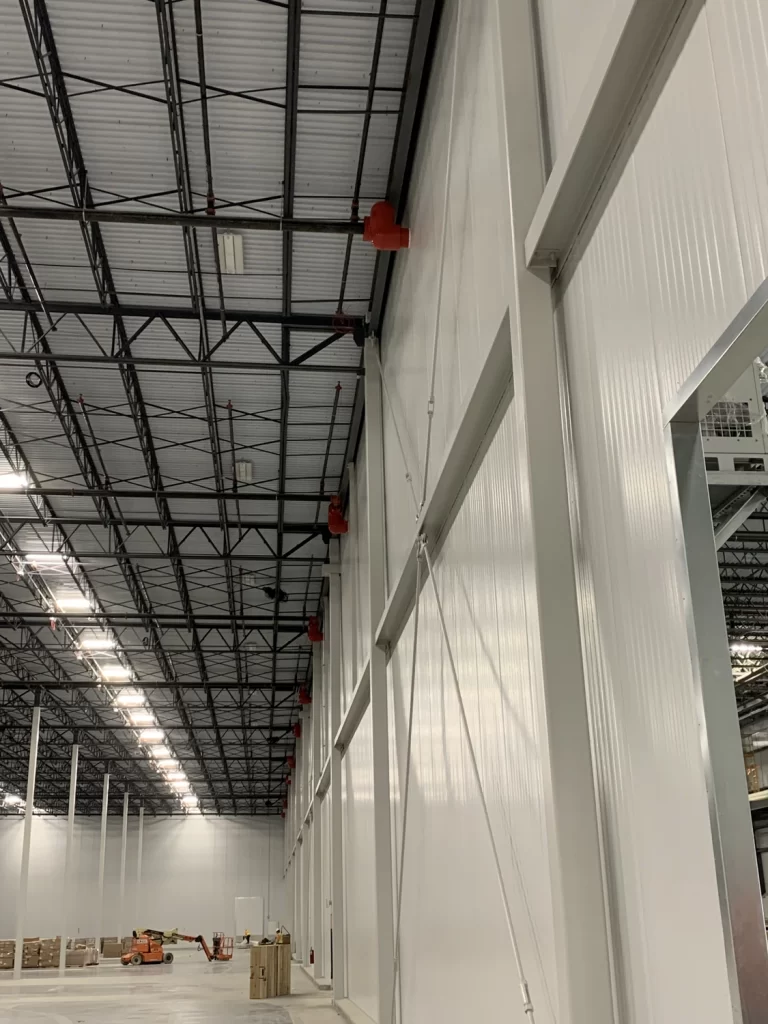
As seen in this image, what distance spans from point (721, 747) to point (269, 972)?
24303 mm

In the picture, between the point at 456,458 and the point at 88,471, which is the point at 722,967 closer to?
the point at 456,458

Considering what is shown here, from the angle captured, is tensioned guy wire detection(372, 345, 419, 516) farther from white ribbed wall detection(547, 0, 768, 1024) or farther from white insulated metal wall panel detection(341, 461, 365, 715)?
white ribbed wall detection(547, 0, 768, 1024)

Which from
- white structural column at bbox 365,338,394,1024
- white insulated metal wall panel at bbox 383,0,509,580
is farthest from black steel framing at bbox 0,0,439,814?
white structural column at bbox 365,338,394,1024

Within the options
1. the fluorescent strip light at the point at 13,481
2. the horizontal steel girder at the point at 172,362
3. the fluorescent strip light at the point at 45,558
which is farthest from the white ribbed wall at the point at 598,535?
the fluorescent strip light at the point at 45,558

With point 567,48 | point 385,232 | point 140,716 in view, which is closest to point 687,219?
point 567,48

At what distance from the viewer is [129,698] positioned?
4609cm

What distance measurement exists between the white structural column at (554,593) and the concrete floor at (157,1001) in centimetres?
1581

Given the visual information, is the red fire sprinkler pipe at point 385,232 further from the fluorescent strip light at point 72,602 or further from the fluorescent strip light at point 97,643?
the fluorescent strip light at point 97,643

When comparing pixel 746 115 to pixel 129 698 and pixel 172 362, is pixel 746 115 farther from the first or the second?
pixel 129 698

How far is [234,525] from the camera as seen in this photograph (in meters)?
27.8

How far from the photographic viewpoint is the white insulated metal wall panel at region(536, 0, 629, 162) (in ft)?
20.1

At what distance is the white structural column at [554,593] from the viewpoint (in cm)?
563

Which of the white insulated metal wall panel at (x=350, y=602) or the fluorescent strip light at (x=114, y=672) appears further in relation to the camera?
the fluorescent strip light at (x=114, y=672)

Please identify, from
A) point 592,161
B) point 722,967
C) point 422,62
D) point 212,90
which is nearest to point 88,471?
point 212,90
